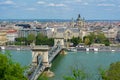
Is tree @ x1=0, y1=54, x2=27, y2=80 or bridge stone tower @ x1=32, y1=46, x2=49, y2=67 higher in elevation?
tree @ x1=0, y1=54, x2=27, y2=80

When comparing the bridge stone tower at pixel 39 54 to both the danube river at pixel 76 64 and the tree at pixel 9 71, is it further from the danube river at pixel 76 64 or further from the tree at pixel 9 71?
the tree at pixel 9 71

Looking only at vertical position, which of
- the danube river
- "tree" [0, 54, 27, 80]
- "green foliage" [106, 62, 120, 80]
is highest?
"tree" [0, 54, 27, 80]

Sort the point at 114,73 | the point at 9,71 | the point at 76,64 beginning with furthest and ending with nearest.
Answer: the point at 76,64, the point at 114,73, the point at 9,71

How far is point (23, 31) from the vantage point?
52.9 meters

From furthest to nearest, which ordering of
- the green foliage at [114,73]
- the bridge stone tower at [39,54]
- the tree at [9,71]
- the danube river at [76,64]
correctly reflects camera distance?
the bridge stone tower at [39,54]
the danube river at [76,64]
the green foliage at [114,73]
the tree at [9,71]

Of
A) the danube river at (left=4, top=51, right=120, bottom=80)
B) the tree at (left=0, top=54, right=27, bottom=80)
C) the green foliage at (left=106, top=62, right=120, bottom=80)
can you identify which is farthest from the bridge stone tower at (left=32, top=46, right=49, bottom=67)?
the tree at (left=0, top=54, right=27, bottom=80)

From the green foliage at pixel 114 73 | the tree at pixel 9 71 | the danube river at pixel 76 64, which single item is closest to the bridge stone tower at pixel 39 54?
the danube river at pixel 76 64

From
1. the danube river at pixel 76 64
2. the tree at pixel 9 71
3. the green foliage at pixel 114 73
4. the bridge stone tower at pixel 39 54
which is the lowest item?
the danube river at pixel 76 64

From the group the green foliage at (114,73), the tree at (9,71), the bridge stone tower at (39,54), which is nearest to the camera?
the tree at (9,71)

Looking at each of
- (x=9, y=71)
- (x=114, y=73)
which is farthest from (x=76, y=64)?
(x=9, y=71)

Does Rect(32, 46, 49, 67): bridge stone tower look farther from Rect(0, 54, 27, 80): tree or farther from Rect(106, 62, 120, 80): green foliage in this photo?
Rect(0, 54, 27, 80): tree

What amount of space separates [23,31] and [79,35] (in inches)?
304

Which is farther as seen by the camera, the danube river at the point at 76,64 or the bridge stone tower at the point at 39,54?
the bridge stone tower at the point at 39,54

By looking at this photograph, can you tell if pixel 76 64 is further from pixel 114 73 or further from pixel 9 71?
pixel 9 71
